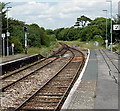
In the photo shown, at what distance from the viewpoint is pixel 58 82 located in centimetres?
1518

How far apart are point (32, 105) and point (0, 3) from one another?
95.1 ft

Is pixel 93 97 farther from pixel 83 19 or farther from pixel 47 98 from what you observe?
pixel 83 19

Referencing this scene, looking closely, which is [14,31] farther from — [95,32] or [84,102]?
[95,32]

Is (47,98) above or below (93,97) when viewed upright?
below

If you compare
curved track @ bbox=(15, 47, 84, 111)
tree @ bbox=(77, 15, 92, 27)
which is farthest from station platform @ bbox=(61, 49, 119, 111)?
tree @ bbox=(77, 15, 92, 27)

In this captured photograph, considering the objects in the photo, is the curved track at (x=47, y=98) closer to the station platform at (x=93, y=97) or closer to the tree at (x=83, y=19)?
the station platform at (x=93, y=97)

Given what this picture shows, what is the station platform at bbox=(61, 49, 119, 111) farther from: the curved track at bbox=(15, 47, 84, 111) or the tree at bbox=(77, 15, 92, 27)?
the tree at bbox=(77, 15, 92, 27)

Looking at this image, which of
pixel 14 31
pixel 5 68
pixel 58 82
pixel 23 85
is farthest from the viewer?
pixel 14 31

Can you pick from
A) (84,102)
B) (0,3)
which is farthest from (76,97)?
(0,3)

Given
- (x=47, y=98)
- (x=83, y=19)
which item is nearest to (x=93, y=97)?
(x=47, y=98)

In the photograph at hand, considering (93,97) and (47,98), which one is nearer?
(93,97)

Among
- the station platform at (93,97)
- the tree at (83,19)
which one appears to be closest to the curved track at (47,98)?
the station platform at (93,97)

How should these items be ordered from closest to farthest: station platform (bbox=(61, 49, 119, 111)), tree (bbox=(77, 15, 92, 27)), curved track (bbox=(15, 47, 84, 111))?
station platform (bbox=(61, 49, 119, 111))
curved track (bbox=(15, 47, 84, 111))
tree (bbox=(77, 15, 92, 27))

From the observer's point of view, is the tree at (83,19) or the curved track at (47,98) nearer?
the curved track at (47,98)
